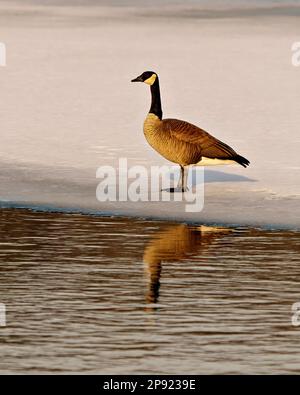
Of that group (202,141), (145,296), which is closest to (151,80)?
(202,141)

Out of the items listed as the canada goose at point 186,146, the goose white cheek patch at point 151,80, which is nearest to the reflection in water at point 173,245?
the canada goose at point 186,146

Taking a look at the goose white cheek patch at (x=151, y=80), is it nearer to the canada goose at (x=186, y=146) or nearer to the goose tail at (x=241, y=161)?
the canada goose at (x=186, y=146)

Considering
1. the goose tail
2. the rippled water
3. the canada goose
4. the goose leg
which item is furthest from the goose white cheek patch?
the rippled water

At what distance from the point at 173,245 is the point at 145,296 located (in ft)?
Answer: 6.98

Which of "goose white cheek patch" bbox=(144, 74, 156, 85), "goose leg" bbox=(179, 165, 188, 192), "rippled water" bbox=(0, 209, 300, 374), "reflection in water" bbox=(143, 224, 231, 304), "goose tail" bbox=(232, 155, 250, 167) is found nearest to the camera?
"rippled water" bbox=(0, 209, 300, 374)

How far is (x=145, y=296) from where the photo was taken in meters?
10.3

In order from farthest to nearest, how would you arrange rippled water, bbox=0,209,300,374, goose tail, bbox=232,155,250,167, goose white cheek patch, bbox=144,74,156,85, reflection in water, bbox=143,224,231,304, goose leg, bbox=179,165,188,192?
goose white cheek patch, bbox=144,74,156,85
goose tail, bbox=232,155,250,167
goose leg, bbox=179,165,188,192
reflection in water, bbox=143,224,231,304
rippled water, bbox=0,209,300,374

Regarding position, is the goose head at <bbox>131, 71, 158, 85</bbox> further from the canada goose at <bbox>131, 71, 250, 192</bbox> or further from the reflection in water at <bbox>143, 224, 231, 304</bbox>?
the reflection in water at <bbox>143, 224, 231, 304</bbox>

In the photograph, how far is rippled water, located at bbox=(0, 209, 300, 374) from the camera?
852 cm

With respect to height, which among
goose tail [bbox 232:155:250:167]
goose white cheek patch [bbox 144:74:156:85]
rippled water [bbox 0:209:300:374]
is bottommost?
rippled water [bbox 0:209:300:374]

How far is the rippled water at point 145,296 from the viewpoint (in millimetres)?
8523

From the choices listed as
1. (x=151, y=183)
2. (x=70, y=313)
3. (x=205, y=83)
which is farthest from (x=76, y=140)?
(x=70, y=313)

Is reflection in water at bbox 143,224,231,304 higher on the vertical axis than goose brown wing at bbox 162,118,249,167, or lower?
lower

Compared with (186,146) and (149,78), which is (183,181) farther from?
(149,78)
